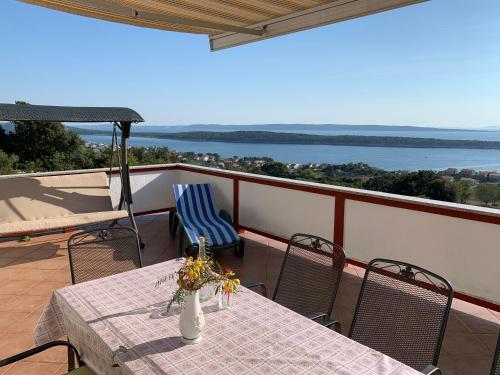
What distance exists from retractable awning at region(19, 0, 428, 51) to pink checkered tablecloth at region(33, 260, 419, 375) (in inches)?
105

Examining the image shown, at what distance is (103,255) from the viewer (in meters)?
2.73

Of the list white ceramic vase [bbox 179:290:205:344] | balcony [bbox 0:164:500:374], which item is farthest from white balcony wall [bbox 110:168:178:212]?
white ceramic vase [bbox 179:290:205:344]

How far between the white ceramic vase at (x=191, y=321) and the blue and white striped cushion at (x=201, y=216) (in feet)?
9.41

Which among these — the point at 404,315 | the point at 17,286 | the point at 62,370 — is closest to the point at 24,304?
the point at 17,286

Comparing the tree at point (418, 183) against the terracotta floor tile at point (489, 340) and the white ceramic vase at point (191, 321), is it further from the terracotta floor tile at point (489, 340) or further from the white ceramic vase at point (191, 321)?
the white ceramic vase at point (191, 321)

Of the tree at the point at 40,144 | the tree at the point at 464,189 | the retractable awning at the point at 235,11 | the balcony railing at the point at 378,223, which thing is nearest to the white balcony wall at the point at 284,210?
the balcony railing at the point at 378,223

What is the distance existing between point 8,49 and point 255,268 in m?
14.7

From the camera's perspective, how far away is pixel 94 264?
8.86ft

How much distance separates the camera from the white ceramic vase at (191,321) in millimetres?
1538

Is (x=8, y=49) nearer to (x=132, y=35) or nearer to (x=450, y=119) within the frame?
(x=132, y=35)

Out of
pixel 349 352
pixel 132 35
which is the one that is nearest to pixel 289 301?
pixel 349 352

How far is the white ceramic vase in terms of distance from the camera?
1538mm

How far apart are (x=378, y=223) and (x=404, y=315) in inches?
81.8

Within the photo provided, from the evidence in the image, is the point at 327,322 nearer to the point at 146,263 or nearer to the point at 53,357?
the point at 53,357
